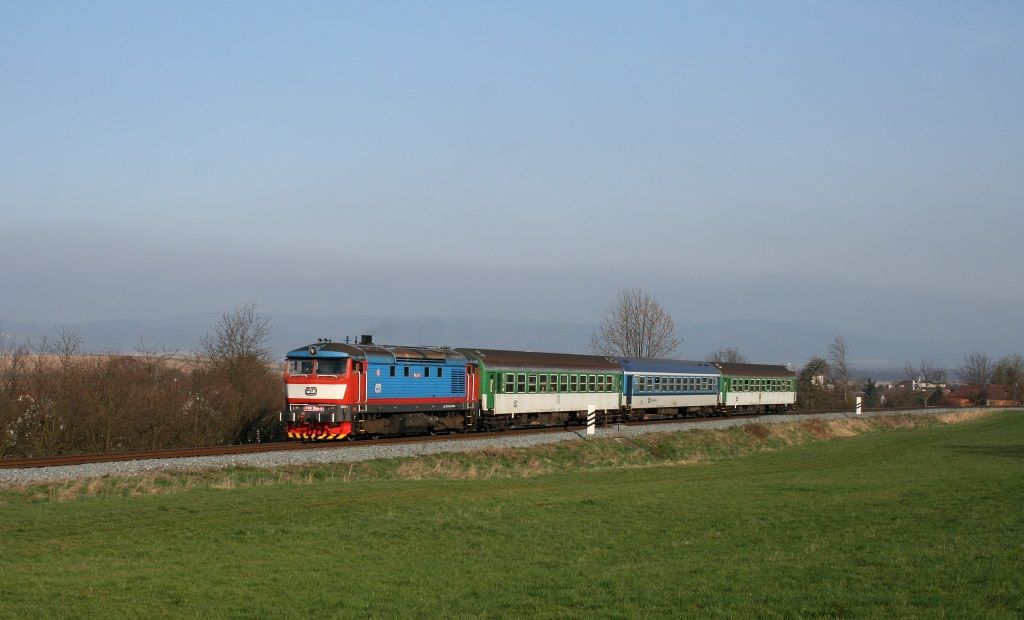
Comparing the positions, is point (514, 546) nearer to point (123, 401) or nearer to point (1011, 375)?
point (123, 401)

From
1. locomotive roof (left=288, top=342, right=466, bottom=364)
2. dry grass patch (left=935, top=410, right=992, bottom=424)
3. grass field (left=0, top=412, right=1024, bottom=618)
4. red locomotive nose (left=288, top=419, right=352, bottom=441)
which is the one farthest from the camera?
dry grass patch (left=935, top=410, right=992, bottom=424)

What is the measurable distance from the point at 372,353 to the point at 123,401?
1139 centimetres

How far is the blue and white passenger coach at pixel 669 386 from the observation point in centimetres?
6019

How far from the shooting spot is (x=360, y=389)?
125 feet

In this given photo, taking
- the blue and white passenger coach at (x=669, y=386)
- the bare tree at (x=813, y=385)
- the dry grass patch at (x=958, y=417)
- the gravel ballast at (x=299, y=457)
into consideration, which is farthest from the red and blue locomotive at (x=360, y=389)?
the bare tree at (x=813, y=385)

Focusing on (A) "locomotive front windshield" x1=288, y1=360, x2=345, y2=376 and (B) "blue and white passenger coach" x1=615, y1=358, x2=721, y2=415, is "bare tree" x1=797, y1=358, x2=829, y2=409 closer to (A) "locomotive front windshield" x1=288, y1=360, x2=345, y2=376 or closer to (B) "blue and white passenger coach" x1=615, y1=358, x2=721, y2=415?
(B) "blue and white passenger coach" x1=615, y1=358, x2=721, y2=415

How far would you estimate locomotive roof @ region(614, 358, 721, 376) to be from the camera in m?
60.8

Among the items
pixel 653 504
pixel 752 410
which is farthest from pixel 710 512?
pixel 752 410

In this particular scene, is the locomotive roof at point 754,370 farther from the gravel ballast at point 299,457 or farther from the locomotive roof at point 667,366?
the gravel ballast at point 299,457

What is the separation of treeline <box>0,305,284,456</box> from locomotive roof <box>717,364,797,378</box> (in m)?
33.1

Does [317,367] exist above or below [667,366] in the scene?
below

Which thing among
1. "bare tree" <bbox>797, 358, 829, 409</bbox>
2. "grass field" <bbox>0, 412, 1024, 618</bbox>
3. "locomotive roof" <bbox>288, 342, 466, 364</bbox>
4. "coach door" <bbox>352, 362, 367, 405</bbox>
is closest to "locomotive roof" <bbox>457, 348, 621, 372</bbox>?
"locomotive roof" <bbox>288, 342, 466, 364</bbox>

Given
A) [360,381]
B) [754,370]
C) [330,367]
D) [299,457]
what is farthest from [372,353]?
[754,370]

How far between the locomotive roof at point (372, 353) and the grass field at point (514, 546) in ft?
20.8
